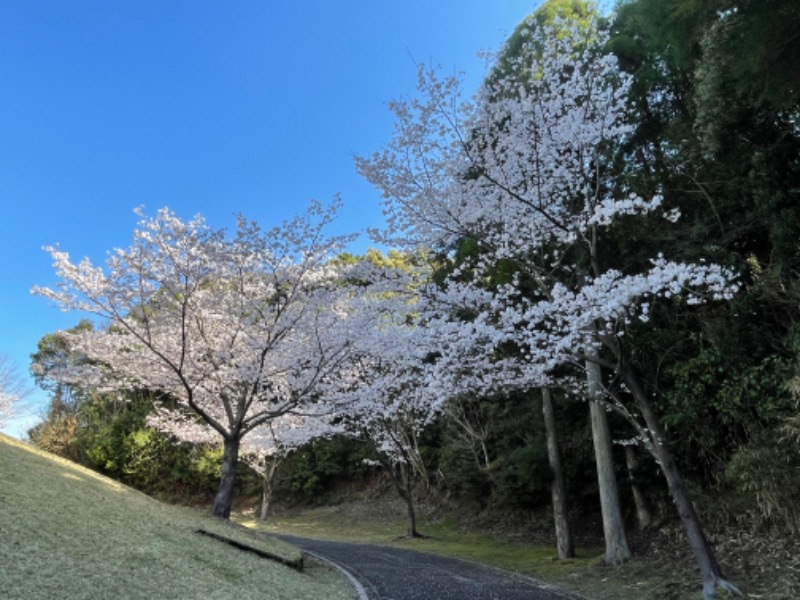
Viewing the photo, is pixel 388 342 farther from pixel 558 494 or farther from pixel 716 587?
pixel 716 587

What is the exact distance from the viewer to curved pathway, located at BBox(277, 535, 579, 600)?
5.82 metres

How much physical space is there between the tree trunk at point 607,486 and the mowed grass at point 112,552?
4472mm

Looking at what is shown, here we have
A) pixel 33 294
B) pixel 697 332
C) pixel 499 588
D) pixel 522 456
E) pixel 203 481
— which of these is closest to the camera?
pixel 499 588

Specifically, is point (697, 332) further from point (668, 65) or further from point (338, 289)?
point (338, 289)

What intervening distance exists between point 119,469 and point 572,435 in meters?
21.0

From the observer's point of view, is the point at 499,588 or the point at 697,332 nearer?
the point at 499,588

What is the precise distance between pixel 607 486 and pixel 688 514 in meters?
2.80

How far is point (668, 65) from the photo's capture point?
8648 mm

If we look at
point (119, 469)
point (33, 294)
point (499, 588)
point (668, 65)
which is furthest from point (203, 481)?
point (668, 65)

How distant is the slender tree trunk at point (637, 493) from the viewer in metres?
9.74

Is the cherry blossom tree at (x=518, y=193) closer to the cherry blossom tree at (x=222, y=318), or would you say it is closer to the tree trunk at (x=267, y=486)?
the cherry blossom tree at (x=222, y=318)

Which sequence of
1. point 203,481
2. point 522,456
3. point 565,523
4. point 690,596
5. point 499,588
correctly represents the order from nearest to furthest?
point 690,596 < point 499,588 < point 565,523 < point 522,456 < point 203,481

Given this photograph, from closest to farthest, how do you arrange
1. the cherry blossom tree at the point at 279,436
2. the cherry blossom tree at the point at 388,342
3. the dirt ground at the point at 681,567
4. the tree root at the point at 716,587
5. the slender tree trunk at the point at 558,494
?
the tree root at the point at 716,587 < the dirt ground at the point at 681,567 < the cherry blossom tree at the point at 388,342 < the slender tree trunk at the point at 558,494 < the cherry blossom tree at the point at 279,436

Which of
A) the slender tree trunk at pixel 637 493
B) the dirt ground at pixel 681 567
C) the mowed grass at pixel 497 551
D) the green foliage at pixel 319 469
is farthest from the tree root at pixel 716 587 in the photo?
the green foliage at pixel 319 469
